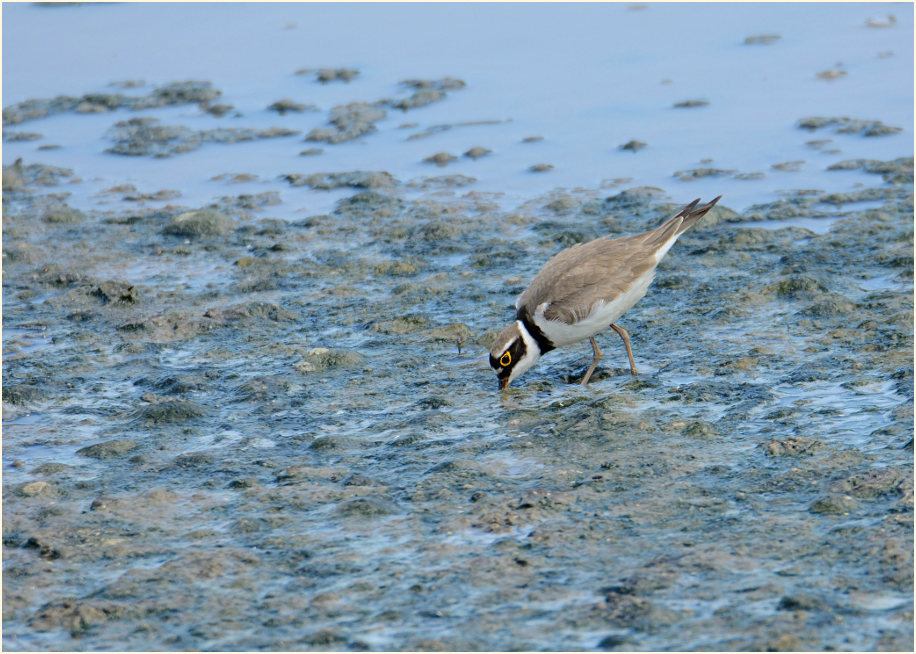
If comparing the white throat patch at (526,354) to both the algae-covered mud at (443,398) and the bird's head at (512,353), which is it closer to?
the bird's head at (512,353)

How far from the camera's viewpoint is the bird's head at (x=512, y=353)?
6738 mm

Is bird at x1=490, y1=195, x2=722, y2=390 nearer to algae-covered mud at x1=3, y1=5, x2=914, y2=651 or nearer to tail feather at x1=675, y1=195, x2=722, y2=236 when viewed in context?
tail feather at x1=675, y1=195, x2=722, y2=236

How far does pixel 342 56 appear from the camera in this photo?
15672mm

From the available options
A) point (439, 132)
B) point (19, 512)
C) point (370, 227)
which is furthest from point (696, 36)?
point (19, 512)

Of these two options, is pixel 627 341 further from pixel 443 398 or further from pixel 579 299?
pixel 443 398

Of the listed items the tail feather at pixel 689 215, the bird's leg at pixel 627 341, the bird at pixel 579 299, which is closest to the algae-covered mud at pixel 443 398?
the bird's leg at pixel 627 341

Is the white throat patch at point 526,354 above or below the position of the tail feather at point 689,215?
below

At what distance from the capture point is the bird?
269 inches

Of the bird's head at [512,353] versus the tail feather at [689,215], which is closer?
the bird's head at [512,353]

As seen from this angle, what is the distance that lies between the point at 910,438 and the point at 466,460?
2170 millimetres

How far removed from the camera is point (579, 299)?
6.88 metres

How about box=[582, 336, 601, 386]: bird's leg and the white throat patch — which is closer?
the white throat patch

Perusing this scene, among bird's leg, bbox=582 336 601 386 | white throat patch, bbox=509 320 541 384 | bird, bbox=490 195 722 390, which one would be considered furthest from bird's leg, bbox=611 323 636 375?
white throat patch, bbox=509 320 541 384

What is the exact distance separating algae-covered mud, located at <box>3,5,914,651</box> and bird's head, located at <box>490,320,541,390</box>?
147 millimetres
